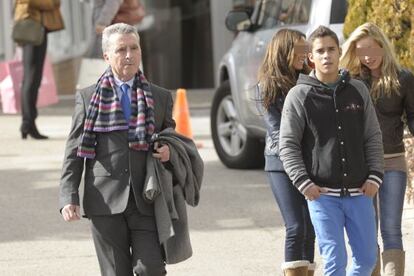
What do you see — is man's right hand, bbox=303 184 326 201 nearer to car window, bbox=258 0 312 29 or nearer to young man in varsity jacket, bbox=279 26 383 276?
young man in varsity jacket, bbox=279 26 383 276

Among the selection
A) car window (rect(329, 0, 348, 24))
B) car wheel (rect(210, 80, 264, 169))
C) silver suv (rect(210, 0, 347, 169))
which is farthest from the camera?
car wheel (rect(210, 80, 264, 169))

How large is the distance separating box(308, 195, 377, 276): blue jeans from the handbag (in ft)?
24.3

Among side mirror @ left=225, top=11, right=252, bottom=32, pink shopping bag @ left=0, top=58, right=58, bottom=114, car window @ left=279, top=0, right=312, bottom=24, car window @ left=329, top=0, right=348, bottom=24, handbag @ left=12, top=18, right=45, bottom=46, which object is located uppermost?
car window @ left=329, top=0, right=348, bottom=24

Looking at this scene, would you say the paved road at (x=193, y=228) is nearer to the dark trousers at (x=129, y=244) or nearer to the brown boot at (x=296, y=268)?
the brown boot at (x=296, y=268)

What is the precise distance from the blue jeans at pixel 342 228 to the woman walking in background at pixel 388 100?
0.70m

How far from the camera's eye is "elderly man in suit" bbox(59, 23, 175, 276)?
567cm

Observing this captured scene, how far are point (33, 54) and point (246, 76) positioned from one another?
3349 mm

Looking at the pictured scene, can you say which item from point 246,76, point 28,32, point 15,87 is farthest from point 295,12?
point 15,87

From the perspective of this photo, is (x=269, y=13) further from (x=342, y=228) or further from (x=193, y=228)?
(x=342, y=228)

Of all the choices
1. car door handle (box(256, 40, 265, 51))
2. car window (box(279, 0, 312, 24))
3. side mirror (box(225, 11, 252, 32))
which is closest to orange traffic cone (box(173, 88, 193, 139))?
side mirror (box(225, 11, 252, 32))

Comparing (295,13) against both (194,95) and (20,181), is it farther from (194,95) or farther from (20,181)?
(194,95)

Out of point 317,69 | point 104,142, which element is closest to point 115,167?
point 104,142

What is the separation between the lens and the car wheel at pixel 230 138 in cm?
1130

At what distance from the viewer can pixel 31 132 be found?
539 inches
